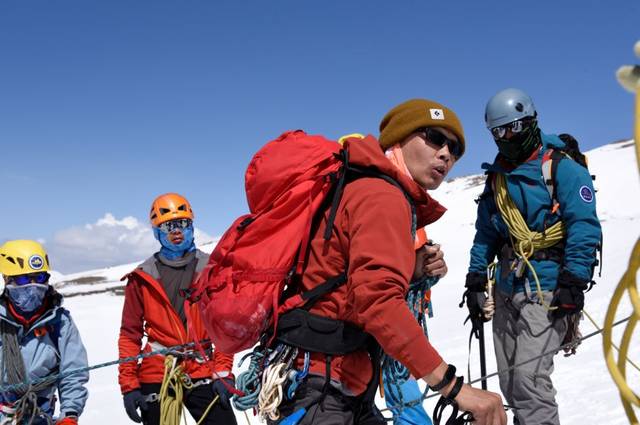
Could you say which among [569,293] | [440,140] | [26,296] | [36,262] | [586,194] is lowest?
[569,293]

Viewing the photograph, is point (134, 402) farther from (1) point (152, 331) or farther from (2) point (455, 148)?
(2) point (455, 148)

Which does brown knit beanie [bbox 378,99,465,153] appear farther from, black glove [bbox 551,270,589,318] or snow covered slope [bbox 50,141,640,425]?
snow covered slope [bbox 50,141,640,425]

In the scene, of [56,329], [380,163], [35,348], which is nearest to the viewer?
[380,163]

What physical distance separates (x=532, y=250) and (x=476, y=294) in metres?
0.66

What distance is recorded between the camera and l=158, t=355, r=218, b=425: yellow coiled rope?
4.49 m

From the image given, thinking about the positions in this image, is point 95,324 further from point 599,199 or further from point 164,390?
point 599,199

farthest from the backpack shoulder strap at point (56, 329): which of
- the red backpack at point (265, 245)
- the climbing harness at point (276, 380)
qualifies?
the climbing harness at point (276, 380)

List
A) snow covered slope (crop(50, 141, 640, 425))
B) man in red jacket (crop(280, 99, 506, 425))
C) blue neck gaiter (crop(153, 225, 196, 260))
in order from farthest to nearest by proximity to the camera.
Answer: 1. snow covered slope (crop(50, 141, 640, 425))
2. blue neck gaiter (crop(153, 225, 196, 260))
3. man in red jacket (crop(280, 99, 506, 425))

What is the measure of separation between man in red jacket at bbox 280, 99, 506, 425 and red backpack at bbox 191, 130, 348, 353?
0.36 ft

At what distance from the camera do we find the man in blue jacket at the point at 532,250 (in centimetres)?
377

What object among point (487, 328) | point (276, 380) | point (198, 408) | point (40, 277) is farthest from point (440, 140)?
point (487, 328)

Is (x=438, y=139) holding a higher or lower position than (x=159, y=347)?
higher

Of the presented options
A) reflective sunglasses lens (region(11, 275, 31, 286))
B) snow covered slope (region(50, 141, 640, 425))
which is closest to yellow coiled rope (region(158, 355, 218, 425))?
reflective sunglasses lens (region(11, 275, 31, 286))

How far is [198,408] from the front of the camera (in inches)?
184
